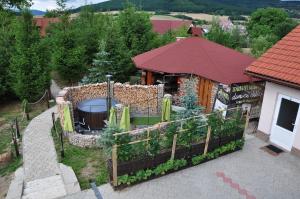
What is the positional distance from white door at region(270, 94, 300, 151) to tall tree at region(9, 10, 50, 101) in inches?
496

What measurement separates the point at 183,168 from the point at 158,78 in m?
9.12

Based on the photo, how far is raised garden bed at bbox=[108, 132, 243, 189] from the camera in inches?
328

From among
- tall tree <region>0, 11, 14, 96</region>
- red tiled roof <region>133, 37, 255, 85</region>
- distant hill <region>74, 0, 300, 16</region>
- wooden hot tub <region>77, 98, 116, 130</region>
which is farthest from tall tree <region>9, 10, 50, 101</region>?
distant hill <region>74, 0, 300, 16</region>

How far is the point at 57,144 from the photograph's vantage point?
1119cm

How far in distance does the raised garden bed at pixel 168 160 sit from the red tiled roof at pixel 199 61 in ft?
13.4

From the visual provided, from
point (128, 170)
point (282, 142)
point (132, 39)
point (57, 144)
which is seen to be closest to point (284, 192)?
point (282, 142)

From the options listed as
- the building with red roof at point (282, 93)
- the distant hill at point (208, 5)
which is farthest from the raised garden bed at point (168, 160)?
the distant hill at point (208, 5)

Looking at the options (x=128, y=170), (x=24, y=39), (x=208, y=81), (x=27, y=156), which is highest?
(x=24, y=39)

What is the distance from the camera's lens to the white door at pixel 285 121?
1022 centimetres

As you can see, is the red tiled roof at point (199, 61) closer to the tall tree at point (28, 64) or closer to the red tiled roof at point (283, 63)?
the red tiled roof at point (283, 63)

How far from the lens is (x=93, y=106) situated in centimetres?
1309

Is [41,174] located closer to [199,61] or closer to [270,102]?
[270,102]

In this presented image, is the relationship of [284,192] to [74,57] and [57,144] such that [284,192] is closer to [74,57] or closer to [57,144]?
[57,144]

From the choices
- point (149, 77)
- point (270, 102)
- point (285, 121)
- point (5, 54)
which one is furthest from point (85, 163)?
point (5, 54)
